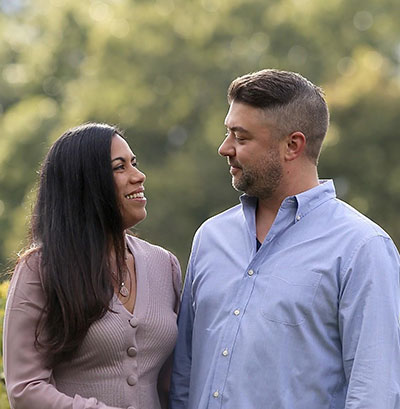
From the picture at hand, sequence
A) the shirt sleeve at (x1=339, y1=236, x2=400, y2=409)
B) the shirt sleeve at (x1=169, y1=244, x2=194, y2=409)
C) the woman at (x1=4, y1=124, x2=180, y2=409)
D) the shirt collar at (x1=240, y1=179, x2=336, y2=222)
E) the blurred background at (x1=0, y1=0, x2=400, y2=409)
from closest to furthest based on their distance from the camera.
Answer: the shirt sleeve at (x1=339, y1=236, x2=400, y2=409) < the woman at (x1=4, y1=124, x2=180, y2=409) < the shirt collar at (x1=240, y1=179, x2=336, y2=222) < the shirt sleeve at (x1=169, y1=244, x2=194, y2=409) < the blurred background at (x1=0, y1=0, x2=400, y2=409)

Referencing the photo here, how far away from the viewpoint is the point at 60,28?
37062mm

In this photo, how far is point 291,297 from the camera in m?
3.92

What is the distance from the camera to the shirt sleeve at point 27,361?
3.85 metres

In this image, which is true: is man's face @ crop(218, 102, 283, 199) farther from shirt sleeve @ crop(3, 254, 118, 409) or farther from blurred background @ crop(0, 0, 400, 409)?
blurred background @ crop(0, 0, 400, 409)

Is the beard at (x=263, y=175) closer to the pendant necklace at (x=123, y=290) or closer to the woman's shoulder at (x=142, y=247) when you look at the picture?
the woman's shoulder at (x=142, y=247)

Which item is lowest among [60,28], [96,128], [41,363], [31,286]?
[60,28]

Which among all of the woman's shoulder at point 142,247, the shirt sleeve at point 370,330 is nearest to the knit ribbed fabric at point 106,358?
the woman's shoulder at point 142,247

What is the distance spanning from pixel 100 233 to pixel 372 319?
1.08 m

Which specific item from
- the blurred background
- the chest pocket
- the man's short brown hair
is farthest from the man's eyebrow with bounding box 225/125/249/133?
the blurred background

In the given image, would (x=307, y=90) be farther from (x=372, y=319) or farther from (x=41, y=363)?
(x=41, y=363)

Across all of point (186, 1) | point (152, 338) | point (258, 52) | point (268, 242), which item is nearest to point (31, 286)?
point (152, 338)

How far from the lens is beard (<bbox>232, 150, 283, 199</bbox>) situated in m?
4.18

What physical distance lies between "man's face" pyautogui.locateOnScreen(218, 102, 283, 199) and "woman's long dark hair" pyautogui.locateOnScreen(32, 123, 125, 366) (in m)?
0.49

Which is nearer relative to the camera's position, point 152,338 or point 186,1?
point 152,338
